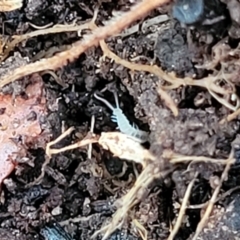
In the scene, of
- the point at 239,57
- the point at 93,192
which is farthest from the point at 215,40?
the point at 93,192

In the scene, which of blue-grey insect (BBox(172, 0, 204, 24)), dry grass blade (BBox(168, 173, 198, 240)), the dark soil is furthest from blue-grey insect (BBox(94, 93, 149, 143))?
blue-grey insect (BBox(172, 0, 204, 24))

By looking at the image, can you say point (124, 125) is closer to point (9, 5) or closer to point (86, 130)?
point (86, 130)

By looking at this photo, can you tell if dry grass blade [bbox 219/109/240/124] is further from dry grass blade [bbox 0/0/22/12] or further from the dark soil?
dry grass blade [bbox 0/0/22/12]

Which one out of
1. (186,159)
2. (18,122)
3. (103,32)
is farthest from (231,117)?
(18,122)

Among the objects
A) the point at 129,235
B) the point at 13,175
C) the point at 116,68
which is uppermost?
the point at 116,68

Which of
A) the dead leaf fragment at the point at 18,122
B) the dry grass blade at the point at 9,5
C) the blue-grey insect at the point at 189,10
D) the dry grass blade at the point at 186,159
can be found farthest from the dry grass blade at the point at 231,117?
the dry grass blade at the point at 9,5

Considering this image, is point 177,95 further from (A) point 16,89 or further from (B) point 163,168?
(A) point 16,89
